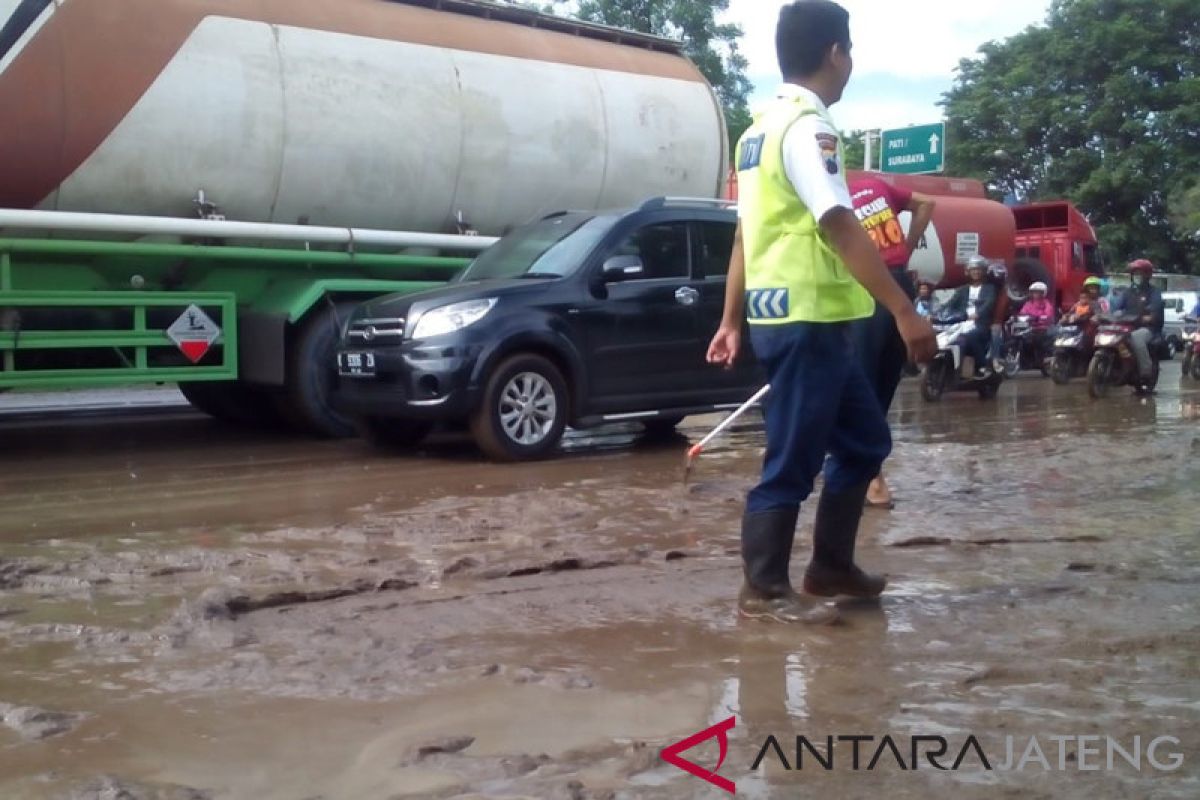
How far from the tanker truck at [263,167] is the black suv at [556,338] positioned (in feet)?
3.15

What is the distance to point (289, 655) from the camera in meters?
3.79

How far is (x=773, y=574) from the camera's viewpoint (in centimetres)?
413

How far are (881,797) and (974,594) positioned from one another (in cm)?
196

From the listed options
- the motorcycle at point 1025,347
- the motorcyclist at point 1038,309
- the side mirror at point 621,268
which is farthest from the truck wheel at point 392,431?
the motorcyclist at point 1038,309

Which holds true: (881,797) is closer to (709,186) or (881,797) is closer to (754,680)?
(754,680)

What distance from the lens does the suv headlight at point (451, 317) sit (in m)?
8.33

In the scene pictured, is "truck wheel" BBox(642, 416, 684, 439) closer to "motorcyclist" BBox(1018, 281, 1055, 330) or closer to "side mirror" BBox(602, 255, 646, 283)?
"side mirror" BBox(602, 255, 646, 283)

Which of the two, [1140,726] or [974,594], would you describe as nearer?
[1140,726]

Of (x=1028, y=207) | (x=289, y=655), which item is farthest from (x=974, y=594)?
(x=1028, y=207)

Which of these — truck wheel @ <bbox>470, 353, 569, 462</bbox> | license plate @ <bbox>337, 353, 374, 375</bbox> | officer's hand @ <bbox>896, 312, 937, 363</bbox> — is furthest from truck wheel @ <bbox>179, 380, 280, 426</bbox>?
officer's hand @ <bbox>896, 312, 937, 363</bbox>

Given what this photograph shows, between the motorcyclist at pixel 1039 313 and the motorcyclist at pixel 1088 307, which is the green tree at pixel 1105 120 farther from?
the motorcyclist at pixel 1088 307

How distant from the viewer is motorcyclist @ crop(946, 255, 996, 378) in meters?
14.3

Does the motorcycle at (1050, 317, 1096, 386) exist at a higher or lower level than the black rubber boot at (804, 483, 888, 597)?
higher

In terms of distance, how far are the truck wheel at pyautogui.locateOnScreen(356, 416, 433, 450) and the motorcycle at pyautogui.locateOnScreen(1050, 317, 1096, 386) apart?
406 inches
